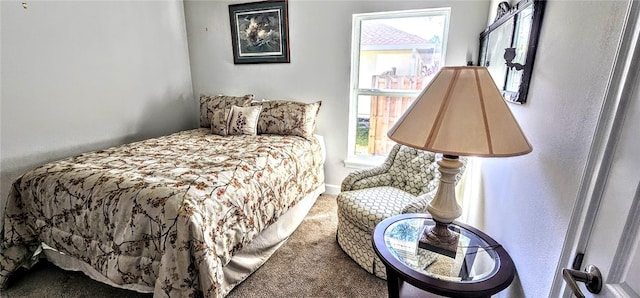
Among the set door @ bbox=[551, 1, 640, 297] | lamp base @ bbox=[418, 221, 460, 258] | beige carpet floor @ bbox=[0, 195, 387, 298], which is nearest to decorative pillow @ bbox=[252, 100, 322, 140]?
beige carpet floor @ bbox=[0, 195, 387, 298]

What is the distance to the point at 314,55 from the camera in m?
2.90

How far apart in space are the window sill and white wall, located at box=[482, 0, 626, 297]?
166 centimetres

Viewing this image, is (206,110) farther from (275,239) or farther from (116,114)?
(275,239)

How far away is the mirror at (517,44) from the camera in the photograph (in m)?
1.16

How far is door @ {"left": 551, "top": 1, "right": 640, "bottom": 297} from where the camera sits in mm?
554

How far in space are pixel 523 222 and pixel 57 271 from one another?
8.97ft

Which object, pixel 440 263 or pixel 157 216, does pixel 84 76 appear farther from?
pixel 440 263

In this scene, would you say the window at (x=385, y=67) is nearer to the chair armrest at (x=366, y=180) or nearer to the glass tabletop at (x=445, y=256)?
the chair armrest at (x=366, y=180)

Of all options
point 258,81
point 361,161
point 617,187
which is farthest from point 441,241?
point 258,81

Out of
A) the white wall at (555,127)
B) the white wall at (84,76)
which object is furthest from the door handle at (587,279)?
the white wall at (84,76)

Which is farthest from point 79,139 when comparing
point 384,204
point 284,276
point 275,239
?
point 384,204

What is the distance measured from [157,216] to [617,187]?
5.33 feet

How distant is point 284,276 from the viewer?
1.88m

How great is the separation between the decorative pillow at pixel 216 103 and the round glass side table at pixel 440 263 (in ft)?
6.97
